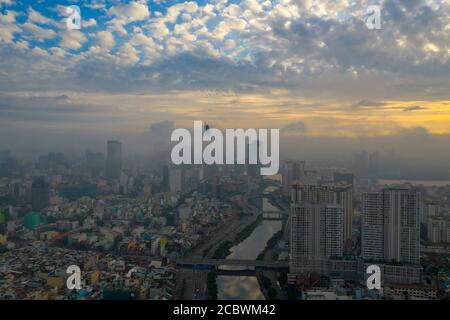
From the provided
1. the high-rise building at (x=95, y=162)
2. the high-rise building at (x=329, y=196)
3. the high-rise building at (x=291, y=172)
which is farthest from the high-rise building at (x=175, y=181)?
the high-rise building at (x=329, y=196)

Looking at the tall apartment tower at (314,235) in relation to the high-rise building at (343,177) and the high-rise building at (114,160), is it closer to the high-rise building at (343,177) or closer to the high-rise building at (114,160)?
the high-rise building at (343,177)

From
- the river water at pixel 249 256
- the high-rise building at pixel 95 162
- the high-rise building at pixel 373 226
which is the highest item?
the high-rise building at pixel 95 162

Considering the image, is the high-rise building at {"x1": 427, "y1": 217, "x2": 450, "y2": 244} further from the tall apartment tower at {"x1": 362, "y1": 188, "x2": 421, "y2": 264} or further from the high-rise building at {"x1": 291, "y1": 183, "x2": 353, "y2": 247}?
the tall apartment tower at {"x1": 362, "y1": 188, "x2": 421, "y2": 264}

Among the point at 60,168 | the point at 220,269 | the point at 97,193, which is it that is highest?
the point at 60,168

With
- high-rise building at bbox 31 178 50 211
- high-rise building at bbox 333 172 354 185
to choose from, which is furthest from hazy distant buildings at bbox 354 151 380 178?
high-rise building at bbox 31 178 50 211

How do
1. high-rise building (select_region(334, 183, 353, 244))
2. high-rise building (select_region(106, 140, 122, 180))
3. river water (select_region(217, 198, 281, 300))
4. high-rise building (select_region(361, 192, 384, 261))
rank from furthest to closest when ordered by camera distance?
high-rise building (select_region(106, 140, 122, 180)), high-rise building (select_region(334, 183, 353, 244)), high-rise building (select_region(361, 192, 384, 261)), river water (select_region(217, 198, 281, 300))

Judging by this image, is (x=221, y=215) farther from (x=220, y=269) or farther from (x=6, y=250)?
(x=6, y=250)
